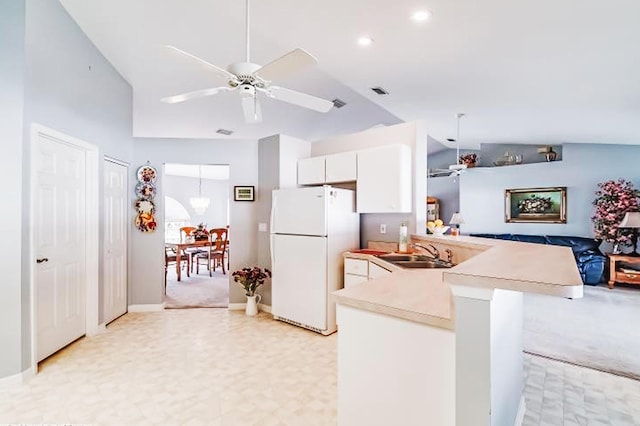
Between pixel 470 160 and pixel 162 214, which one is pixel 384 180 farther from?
pixel 470 160

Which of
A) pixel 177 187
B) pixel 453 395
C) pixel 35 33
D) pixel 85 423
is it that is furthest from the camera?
pixel 177 187

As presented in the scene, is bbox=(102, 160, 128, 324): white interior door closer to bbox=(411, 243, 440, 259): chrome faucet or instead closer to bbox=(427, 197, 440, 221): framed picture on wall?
bbox=(411, 243, 440, 259): chrome faucet

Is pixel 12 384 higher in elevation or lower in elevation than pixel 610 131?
lower

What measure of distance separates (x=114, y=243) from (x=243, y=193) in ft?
5.43

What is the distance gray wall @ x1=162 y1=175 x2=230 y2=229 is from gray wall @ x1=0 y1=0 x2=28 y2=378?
7437 millimetres

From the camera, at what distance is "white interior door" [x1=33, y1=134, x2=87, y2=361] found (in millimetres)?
2848

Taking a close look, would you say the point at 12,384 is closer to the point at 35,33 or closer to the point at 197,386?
the point at 197,386

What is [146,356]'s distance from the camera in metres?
3.02

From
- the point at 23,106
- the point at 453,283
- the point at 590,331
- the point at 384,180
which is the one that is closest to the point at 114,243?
the point at 23,106

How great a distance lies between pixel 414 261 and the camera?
3.15m

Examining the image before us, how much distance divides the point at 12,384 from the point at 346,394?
258 centimetres

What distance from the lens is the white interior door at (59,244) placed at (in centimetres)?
285

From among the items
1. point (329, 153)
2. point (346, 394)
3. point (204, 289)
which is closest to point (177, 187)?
point (204, 289)

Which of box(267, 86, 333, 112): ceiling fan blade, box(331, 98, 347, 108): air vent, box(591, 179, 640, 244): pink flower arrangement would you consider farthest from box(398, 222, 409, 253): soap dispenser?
box(591, 179, 640, 244): pink flower arrangement
